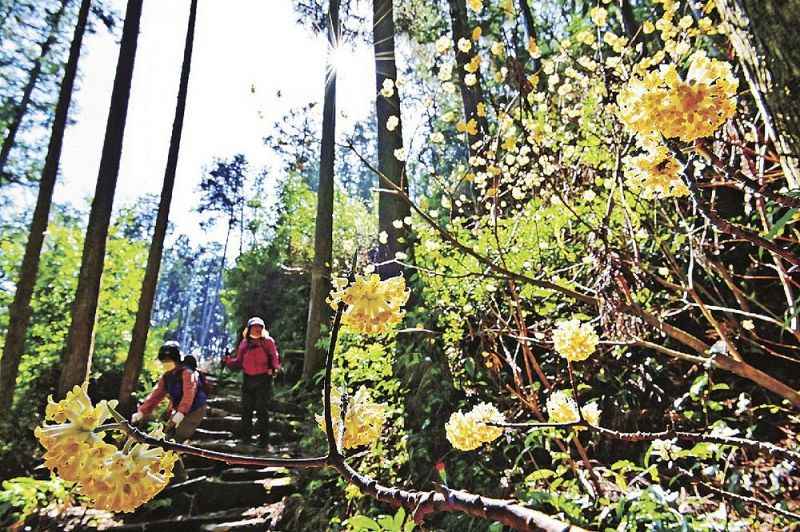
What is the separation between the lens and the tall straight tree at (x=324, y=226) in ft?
26.3

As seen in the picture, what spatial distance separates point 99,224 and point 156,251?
1.44m

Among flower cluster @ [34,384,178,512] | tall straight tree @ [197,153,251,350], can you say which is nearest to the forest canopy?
flower cluster @ [34,384,178,512]

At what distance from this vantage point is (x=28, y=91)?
10.9 metres

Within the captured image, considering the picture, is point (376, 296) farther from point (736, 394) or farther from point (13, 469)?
point (13, 469)

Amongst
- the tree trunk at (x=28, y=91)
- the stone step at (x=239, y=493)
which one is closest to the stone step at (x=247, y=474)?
the stone step at (x=239, y=493)

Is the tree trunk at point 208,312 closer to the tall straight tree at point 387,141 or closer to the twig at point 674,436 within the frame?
the tall straight tree at point 387,141

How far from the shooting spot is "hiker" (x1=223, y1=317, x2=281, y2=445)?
Result: 19.9ft

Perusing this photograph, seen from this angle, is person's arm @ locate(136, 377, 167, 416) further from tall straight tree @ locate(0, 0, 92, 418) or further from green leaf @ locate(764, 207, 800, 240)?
green leaf @ locate(764, 207, 800, 240)

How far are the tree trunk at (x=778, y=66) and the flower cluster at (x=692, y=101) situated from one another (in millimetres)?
126

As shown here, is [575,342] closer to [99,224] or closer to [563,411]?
[563,411]

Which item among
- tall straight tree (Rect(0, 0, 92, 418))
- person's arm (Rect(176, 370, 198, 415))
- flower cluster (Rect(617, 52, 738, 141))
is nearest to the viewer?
flower cluster (Rect(617, 52, 738, 141))

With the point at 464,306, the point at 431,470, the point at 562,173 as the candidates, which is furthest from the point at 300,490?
the point at 562,173

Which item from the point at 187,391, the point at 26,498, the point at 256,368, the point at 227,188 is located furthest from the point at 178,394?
the point at 227,188

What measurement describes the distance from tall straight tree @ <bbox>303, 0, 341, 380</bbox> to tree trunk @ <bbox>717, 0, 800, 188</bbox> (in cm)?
688
